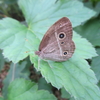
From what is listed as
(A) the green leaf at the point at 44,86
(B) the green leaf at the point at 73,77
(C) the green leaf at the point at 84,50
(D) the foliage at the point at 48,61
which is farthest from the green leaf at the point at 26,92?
(A) the green leaf at the point at 44,86

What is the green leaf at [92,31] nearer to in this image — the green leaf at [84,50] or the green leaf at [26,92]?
the green leaf at [84,50]

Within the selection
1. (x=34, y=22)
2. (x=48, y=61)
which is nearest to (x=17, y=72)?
(x=34, y=22)

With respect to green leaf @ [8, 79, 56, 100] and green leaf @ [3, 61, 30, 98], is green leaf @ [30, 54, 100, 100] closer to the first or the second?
green leaf @ [8, 79, 56, 100]

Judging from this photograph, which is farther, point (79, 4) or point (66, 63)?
point (79, 4)

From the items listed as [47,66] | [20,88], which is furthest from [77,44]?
[20,88]

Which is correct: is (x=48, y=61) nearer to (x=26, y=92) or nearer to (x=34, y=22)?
(x=26, y=92)

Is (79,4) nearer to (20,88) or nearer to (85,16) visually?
(85,16)

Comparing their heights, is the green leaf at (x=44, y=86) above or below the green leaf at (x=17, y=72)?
below
